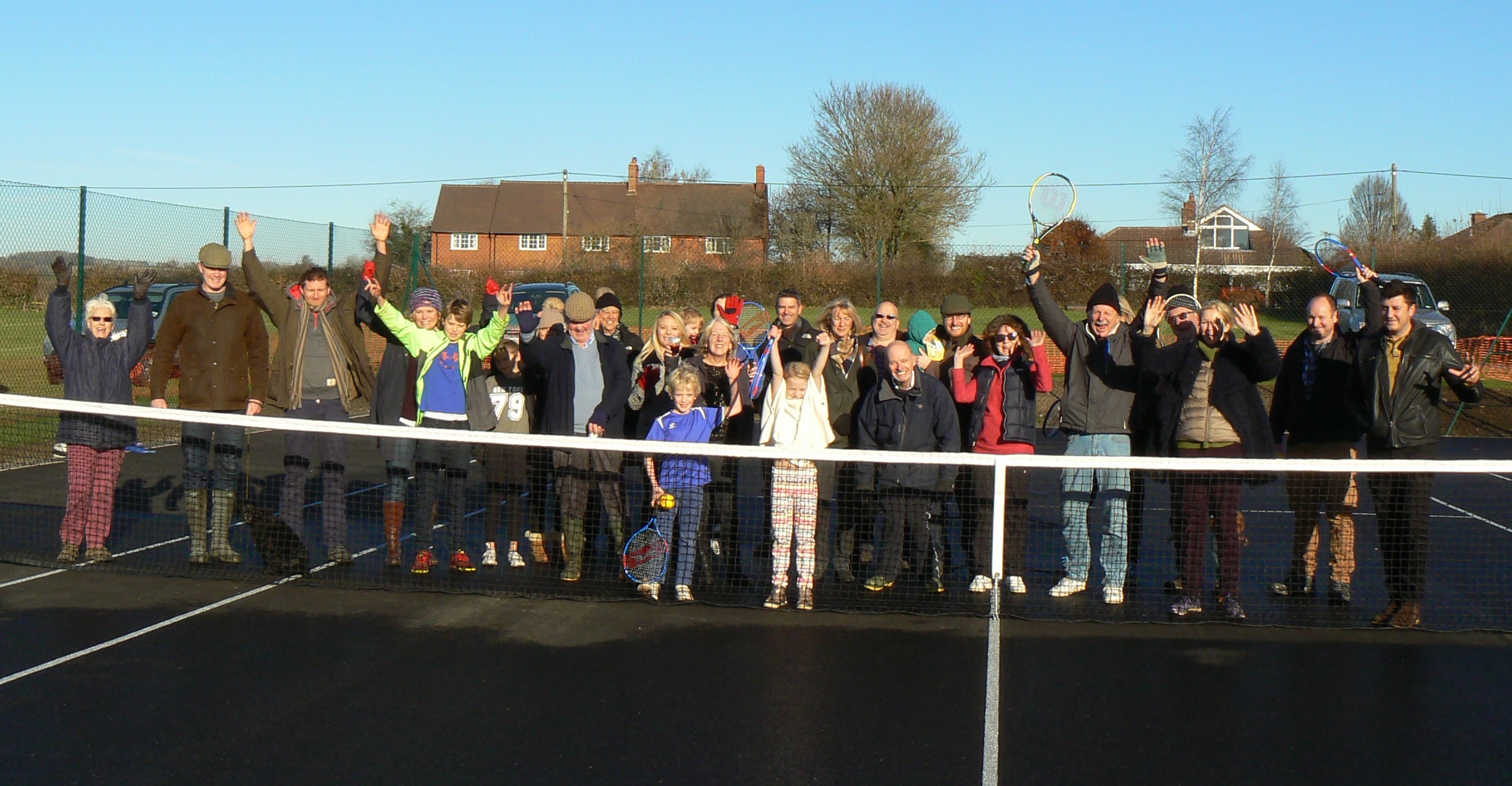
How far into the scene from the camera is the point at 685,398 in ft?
24.8

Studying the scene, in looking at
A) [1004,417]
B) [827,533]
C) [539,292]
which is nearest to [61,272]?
[827,533]

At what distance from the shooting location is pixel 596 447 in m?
7.02

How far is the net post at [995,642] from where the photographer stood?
4898 millimetres

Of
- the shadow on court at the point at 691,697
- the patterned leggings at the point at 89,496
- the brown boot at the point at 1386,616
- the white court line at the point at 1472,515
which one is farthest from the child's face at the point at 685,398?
the white court line at the point at 1472,515

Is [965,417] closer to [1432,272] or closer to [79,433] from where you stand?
[79,433]

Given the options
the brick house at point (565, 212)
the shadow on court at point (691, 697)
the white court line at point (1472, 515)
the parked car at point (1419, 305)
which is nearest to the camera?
the shadow on court at point (691, 697)

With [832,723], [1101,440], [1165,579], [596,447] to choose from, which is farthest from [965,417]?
[832,723]

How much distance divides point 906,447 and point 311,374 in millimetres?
3982

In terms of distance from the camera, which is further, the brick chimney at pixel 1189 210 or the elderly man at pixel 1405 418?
the brick chimney at pixel 1189 210

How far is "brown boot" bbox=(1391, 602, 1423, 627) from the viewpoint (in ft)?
22.2

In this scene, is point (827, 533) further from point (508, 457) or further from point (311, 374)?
point (311, 374)

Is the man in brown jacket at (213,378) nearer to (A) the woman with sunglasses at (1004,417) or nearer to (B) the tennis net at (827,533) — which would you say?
(B) the tennis net at (827,533)

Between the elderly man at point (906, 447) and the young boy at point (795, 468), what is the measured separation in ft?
1.05

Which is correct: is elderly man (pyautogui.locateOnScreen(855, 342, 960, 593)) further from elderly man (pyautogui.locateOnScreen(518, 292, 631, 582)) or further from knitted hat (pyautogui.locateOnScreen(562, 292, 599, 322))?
knitted hat (pyautogui.locateOnScreen(562, 292, 599, 322))
